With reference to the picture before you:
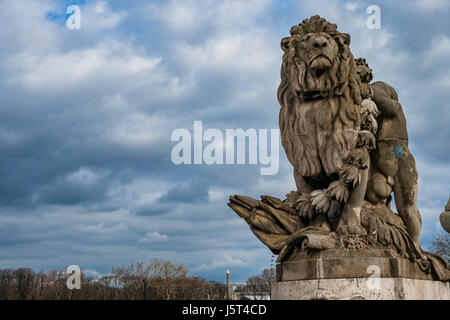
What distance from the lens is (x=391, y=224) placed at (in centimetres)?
706

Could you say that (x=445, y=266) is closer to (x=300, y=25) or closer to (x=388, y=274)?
(x=388, y=274)

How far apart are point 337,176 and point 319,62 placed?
60.2 inches

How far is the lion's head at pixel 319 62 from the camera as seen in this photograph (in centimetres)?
693

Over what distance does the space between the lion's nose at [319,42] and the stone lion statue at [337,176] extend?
0.03 metres

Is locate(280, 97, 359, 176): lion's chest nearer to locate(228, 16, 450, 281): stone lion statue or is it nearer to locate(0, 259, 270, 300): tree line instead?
locate(228, 16, 450, 281): stone lion statue

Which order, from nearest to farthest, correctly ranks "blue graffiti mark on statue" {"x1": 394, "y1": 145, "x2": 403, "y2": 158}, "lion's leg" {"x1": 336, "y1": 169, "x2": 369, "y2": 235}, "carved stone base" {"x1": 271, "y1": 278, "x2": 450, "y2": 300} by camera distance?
"carved stone base" {"x1": 271, "y1": 278, "x2": 450, "y2": 300}, "lion's leg" {"x1": 336, "y1": 169, "x2": 369, "y2": 235}, "blue graffiti mark on statue" {"x1": 394, "y1": 145, "x2": 403, "y2": 158}

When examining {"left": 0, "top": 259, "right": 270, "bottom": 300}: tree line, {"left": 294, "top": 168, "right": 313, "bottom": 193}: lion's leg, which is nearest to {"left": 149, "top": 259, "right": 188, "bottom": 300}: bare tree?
{"left": 0, "top": 259, "right": 270, "bottom": 300}: tree line

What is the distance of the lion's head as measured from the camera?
273 inches

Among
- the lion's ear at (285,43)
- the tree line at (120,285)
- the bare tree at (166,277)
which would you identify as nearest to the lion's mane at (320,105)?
the lion's ear at (285,43)

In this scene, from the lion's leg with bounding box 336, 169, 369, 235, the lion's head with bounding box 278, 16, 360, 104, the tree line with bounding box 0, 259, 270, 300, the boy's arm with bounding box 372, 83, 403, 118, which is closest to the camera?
the lion's leg with bounding box 336, 169, 369, 235

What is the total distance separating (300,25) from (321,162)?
197 cm

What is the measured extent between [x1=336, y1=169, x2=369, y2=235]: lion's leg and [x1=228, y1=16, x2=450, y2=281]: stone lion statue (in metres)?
0.01

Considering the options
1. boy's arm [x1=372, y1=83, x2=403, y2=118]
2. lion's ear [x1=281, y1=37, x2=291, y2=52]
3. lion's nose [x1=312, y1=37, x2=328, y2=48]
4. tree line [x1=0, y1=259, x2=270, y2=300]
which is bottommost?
tree line [x1=0, y1=259, x2=270, y2=300]
